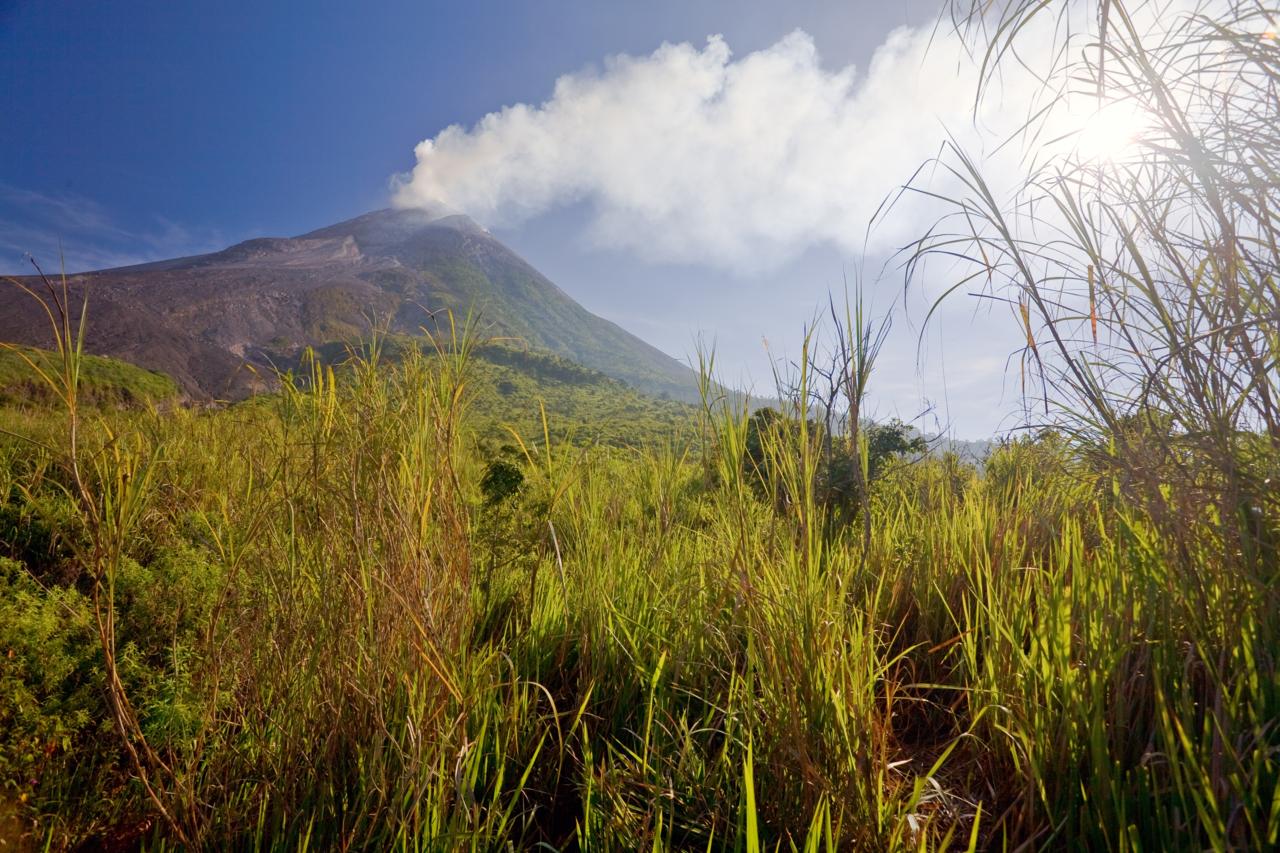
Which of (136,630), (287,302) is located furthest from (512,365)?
(136,630)

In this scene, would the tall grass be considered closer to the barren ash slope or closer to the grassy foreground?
the grassy foreground

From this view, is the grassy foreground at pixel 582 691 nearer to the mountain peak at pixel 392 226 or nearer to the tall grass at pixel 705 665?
the tall grass at pixel 705 665

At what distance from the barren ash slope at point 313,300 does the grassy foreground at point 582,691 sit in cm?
2894

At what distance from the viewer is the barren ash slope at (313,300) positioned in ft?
191

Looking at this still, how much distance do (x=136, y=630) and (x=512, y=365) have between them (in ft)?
196

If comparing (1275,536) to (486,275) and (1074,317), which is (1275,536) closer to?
(1074,317)

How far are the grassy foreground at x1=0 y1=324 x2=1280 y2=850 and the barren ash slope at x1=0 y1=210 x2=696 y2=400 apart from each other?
28.9 metres

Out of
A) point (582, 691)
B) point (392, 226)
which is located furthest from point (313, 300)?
point (582, 691)

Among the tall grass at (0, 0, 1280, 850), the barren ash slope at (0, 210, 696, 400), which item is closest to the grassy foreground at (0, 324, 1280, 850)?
the tall grass at (0, 0, 1280, 850)

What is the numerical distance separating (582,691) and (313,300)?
3562 inches

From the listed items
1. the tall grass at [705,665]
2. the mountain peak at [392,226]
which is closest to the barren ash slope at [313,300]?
the mountain peak at [392,226]

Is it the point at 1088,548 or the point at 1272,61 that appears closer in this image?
the point at 1272,61

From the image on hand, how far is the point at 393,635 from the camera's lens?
4.22ft

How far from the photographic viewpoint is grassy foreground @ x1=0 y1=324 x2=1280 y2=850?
104cm
